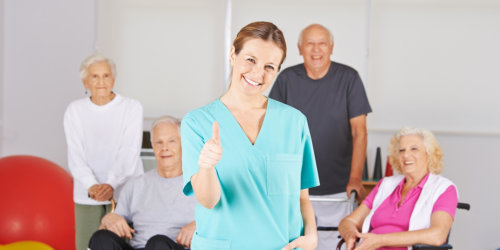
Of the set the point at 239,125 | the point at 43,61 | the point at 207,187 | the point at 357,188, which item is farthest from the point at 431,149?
the point at 43,61

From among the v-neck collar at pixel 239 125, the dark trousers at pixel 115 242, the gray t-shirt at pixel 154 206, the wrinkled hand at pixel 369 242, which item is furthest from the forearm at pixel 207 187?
the wrinkled hand at pixel 369 242

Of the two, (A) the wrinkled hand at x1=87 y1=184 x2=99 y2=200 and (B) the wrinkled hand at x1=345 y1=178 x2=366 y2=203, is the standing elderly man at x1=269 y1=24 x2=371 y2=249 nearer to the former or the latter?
(B) the wrinkled hand at x1=345 y1=178 x2=366 y2=203

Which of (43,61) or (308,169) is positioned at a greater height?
(43,61)

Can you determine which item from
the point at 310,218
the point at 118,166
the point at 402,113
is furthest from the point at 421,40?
the point at 310,218

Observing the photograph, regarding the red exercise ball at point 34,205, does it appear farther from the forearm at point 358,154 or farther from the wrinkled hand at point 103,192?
the forearm at point 358,154

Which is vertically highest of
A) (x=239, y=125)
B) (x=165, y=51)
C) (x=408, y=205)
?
(x=165, y=51)

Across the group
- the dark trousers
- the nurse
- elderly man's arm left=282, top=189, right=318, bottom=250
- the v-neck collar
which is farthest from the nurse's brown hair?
the dark trousers

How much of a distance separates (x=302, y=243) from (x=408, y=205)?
1.67 metres

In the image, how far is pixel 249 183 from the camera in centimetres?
133

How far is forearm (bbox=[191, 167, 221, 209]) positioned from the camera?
125 cm

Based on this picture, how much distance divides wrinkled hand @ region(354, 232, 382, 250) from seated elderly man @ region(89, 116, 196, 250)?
2.46 ft

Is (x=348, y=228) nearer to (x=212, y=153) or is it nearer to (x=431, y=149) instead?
(x=431, y=149)

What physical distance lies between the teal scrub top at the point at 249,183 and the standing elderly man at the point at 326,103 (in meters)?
1.83

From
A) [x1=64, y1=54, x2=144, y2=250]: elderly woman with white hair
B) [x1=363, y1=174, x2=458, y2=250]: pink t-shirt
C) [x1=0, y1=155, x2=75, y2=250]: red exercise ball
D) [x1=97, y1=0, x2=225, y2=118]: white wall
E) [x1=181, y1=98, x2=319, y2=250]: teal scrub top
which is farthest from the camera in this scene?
[x1=97, y1=0, x2=225, y2=118]: white wall
